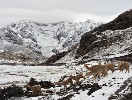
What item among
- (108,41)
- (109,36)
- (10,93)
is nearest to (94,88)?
(10,93)

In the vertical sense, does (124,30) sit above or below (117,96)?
above

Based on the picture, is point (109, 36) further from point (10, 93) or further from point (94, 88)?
point (94, 88)

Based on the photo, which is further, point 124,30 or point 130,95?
point 124,30

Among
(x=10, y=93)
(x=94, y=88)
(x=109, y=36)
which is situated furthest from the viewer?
(x=109, y=36)

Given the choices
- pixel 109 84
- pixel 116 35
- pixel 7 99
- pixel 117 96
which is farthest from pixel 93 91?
pixel 116 35

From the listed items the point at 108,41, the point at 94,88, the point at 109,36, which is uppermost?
the point at 109,36

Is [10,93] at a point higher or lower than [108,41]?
lower

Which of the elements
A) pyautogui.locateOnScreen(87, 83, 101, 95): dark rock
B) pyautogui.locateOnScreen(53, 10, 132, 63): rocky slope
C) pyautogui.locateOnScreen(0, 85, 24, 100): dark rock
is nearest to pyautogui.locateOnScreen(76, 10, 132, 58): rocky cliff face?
pyautogui.locateOnScreen(53, 10, 132, 63): rocky slope

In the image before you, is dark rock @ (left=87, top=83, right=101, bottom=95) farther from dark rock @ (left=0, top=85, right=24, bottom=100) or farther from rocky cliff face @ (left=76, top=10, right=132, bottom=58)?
rocky cliff face @ (left=76, top=10, right=132, bottom=58)

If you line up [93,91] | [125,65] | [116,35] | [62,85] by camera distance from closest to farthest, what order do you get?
[93,91], [125,65], [62,85], [116,35]

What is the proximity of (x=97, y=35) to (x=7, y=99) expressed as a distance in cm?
6940

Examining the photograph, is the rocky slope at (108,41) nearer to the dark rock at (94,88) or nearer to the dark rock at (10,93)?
the dark rock at (10,93)

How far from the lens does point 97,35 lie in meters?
95.1

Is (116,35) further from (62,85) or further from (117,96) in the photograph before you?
(117,96)
